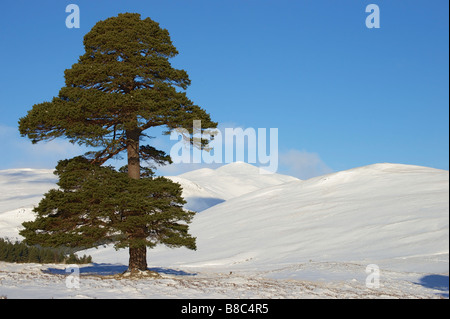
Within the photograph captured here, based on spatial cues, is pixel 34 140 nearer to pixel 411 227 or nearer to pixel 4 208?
pixel 411 227

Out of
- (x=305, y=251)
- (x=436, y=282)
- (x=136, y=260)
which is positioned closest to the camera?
(x=436, y=282)

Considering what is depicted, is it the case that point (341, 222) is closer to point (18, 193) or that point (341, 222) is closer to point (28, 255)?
point (28, 255)

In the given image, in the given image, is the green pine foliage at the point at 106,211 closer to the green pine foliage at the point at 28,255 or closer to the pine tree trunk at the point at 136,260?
the pine tree trunk at the point at 136,260

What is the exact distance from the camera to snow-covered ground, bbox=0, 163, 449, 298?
15930mm

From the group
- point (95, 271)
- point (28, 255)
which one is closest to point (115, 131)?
point (95, 271)

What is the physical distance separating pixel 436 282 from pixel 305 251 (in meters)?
18.6

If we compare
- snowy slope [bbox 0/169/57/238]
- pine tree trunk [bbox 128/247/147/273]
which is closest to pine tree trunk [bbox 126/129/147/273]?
pine tree trunk [bbox 128/247/147/273]

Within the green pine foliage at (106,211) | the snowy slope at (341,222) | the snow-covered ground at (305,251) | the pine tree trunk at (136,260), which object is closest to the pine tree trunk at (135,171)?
the pine tree trunk at (136,260)

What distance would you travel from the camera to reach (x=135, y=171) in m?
20.4

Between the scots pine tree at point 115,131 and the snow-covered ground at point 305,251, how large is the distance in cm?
200

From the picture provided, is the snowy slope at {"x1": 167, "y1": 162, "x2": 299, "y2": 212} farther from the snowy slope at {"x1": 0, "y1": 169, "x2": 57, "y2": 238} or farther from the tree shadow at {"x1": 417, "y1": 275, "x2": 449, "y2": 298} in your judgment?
the tree shadow at {"x1": 417, "y1": 275, "x2": 449, "y2": 298}
